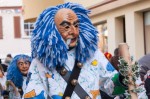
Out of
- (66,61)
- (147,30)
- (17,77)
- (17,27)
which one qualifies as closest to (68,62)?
(66,61)

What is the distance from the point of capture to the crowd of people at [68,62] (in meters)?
3.63

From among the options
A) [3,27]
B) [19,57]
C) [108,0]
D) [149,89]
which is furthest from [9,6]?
[149,89]

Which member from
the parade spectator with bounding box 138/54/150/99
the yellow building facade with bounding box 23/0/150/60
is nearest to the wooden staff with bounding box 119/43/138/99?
the parade spectator with bounding box 138/54/150/99

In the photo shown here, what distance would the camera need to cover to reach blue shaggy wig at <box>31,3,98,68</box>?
3633 millimetres

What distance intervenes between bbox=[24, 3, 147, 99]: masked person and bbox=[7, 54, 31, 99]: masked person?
3300 millimetres

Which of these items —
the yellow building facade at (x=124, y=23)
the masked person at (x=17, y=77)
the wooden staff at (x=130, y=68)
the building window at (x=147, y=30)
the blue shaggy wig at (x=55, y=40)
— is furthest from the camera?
the yellow building facade at (x=124, y=23)

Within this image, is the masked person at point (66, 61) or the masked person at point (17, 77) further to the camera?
the masked person at point (17, 77)

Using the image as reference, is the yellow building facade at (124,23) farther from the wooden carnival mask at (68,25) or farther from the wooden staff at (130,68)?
the wooden staff at (130,68)

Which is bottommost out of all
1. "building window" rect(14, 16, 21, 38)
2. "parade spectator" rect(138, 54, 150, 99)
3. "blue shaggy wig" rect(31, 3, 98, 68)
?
"parade spectator" rect(138, 54, 150, 99)

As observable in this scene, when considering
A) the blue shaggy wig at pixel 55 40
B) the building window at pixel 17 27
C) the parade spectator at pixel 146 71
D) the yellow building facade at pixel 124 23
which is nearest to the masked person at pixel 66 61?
the blue shaggy wig at pixel 55 40

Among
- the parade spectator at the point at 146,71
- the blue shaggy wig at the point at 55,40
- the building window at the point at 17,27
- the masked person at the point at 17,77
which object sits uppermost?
the building window at the point at 17,27

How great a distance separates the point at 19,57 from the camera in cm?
742

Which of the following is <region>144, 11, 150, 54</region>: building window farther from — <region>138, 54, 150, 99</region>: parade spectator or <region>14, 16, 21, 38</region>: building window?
<region>14, 16, 21, 38</region>: building window

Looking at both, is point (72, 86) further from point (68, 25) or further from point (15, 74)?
point (15, 74)
